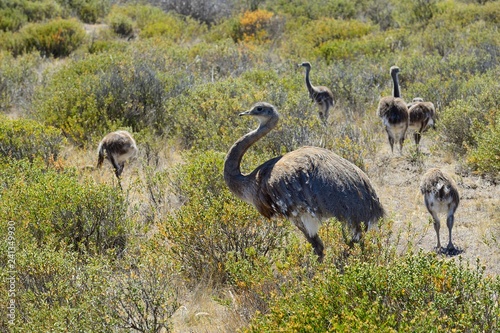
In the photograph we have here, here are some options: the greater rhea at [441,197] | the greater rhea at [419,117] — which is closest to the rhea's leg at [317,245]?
the greater rhea at [441,197]

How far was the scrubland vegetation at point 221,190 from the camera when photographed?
10.7 ft

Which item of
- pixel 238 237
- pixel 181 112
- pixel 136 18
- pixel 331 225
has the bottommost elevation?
pixel 136 18

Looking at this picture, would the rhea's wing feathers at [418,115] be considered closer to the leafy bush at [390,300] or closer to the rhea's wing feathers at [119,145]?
the rhea's wing feathers at [119,145]

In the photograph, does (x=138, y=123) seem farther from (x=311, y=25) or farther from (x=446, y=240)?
(x=311, y=25)

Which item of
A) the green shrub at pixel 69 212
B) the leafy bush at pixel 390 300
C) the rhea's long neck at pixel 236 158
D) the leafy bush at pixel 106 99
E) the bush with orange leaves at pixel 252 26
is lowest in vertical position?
the bush with orange leaves at pixel 252 26

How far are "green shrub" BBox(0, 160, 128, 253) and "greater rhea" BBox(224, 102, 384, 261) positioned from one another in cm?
150

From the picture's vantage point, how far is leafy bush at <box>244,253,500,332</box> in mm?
2957

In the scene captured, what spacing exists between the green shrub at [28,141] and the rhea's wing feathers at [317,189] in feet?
12.8

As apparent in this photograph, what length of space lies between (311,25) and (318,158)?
14.9m

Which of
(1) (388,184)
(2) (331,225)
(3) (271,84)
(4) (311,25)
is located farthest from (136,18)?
(2) (331,225)

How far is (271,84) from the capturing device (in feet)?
33.1

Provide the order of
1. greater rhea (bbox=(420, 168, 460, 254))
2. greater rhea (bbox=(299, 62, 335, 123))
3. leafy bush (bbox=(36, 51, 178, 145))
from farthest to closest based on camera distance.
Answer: greater rhea (bbox=(299, 62, 335, 123)), leafy bush (bbox=(36, 51, 178, 145)), greater rhea (bbox=(420, 168, 460, 254))

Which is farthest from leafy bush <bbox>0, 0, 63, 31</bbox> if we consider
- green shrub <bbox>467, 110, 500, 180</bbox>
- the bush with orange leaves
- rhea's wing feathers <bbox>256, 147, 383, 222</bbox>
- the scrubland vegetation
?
rhea's wing feathers <bbox>256, 147, 383, 222</bbox>

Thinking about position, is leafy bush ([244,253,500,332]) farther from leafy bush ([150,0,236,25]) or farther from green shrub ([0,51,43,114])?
leafy bush ([150,0,236,25])
